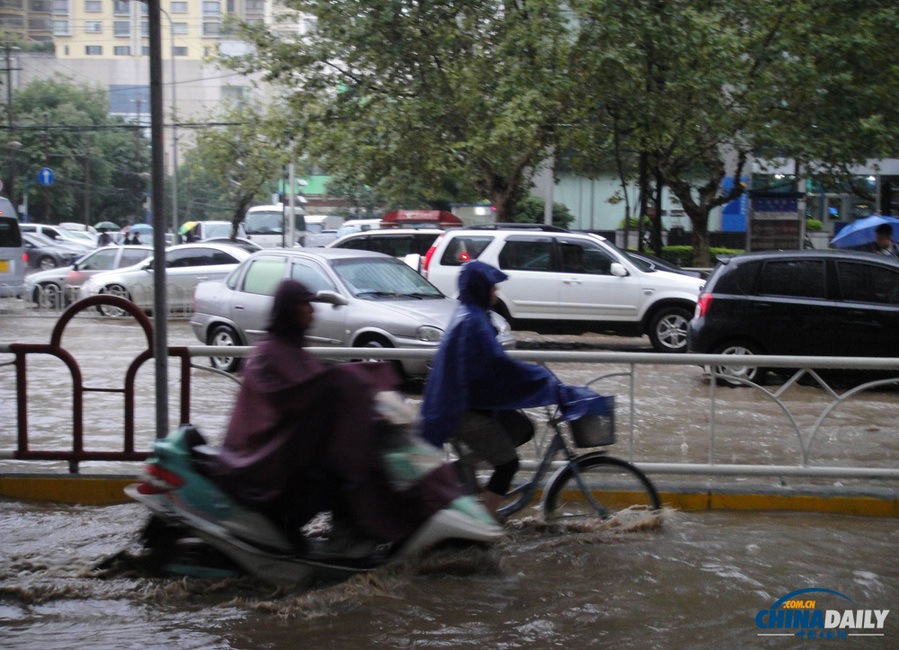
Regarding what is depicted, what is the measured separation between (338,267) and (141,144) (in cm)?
4893

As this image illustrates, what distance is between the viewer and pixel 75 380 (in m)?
6.39

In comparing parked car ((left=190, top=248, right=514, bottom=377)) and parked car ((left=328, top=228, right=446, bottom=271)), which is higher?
parked car ((left=328, top=228, right=446, bottom=271))

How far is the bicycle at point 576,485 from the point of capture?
534 cm

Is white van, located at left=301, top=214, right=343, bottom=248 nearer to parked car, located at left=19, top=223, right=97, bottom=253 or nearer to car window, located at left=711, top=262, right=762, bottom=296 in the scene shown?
parked car, located at left=19, top=223, right=97, bottom=253

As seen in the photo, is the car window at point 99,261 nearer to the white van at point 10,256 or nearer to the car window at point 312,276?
the white van at point 10,256

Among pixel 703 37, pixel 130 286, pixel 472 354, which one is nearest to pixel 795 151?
pixel 703 37

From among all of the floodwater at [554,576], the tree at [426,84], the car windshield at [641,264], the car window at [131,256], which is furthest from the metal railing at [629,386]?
the car window at [131,256]

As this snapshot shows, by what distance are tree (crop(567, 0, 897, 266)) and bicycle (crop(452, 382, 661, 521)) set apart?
13626mm

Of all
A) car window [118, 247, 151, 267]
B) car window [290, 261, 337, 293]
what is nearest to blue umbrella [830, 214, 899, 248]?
car window [290, 261, 337, 293]

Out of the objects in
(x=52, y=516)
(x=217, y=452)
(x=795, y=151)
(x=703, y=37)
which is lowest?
(x=52, y=516)

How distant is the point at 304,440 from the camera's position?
428cm

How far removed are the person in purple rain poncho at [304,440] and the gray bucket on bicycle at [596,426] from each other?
3.13ft

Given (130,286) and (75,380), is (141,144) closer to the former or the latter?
(130,286)

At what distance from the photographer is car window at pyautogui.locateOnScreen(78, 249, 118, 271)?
70.2 feet
